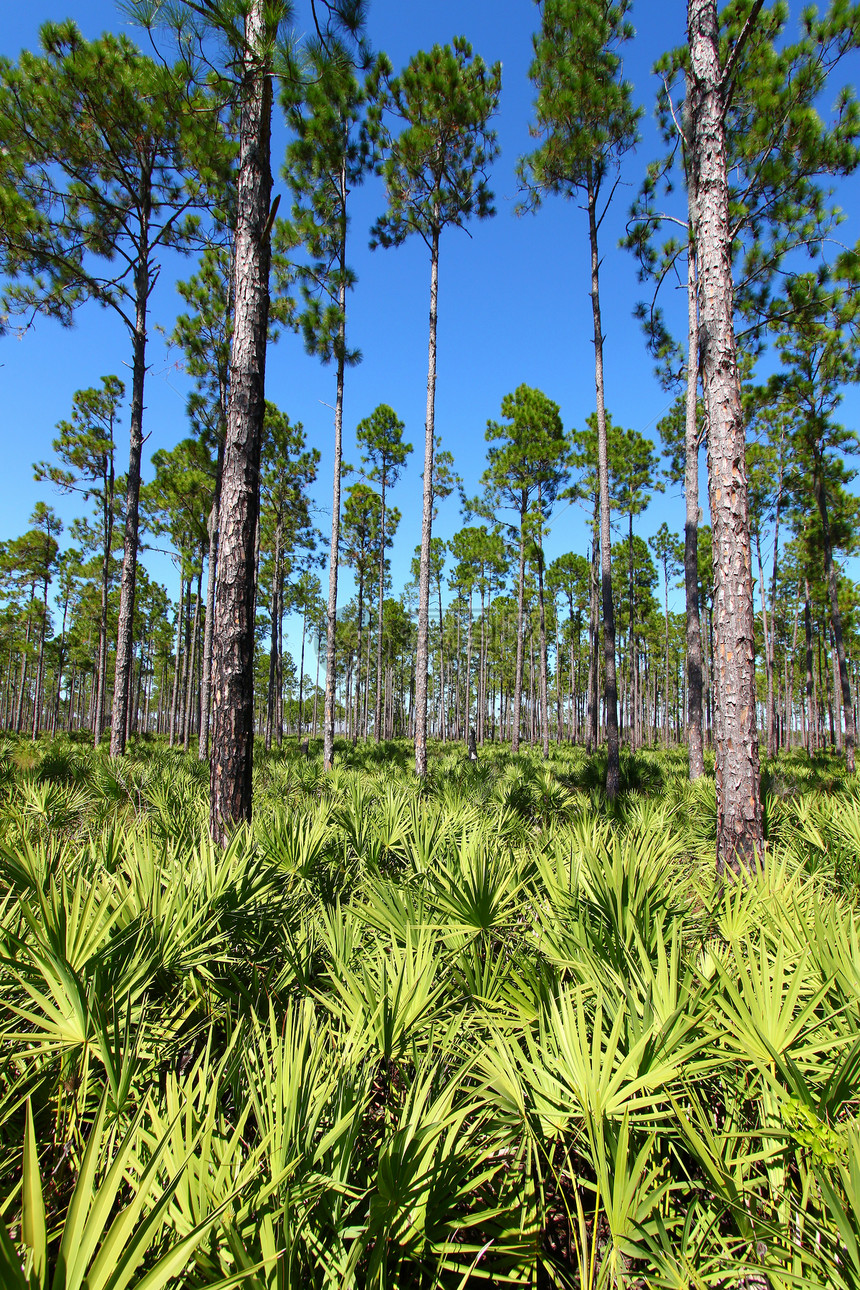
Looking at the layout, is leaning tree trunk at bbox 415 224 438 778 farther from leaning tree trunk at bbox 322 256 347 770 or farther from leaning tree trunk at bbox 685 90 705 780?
leaning tree trunk at bbox 685 90 705 780

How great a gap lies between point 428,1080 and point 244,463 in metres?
5.05

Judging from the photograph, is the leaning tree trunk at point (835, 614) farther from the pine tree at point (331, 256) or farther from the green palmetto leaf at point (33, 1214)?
the green palmetto leaf at point (33, 1214)

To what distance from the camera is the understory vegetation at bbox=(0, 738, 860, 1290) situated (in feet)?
4.15

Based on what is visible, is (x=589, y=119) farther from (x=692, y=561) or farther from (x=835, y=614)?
(x=835, y=614)

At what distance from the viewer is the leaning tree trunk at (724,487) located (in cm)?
420

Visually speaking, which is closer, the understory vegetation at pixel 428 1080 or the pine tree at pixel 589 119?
the understory vegetation at pixel 428 1080

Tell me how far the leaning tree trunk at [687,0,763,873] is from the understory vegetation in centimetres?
73

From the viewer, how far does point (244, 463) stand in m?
5.16

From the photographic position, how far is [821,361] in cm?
1570

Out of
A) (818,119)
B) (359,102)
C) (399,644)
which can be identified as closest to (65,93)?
(359,102)

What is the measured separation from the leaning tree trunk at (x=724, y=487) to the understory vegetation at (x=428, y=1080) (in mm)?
728

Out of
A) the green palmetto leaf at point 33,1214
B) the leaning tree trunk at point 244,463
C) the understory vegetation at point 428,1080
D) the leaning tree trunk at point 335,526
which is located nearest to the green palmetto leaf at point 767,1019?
the understory vegetation at point 428,1080

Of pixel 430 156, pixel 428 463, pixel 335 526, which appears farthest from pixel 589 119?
pixel 335 526

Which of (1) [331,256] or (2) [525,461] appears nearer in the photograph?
(1) [331,256]
